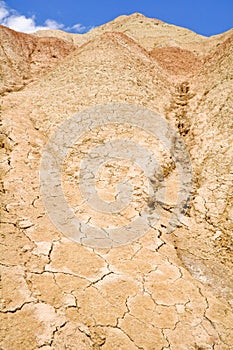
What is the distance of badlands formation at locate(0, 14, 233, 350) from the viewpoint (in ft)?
11.4

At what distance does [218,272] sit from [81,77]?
7.26 meters

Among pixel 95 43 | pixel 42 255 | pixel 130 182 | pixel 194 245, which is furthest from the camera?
pixel 95 43

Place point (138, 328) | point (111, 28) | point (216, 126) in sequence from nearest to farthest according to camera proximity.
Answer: point (138, 328) → point (216, 126) → point (111, 28)

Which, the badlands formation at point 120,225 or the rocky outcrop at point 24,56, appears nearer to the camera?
the badlands formation at point 120,225

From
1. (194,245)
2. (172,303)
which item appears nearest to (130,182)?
(194,245)

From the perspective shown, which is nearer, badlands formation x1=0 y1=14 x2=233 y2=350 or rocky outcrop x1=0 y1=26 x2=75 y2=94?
badlands formation x1=0 y1=14 x2=233 y2=350

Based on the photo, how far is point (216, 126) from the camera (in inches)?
304

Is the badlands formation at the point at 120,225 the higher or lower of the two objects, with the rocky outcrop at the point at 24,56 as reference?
lower

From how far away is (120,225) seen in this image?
5430 millimetres

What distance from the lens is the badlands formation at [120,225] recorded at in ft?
11.4

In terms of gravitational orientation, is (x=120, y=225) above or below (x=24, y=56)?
below

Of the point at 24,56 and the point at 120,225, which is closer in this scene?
the point at 120,225

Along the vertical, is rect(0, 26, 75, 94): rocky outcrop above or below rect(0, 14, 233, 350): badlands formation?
above

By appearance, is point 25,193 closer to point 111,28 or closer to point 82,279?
point 82,279
